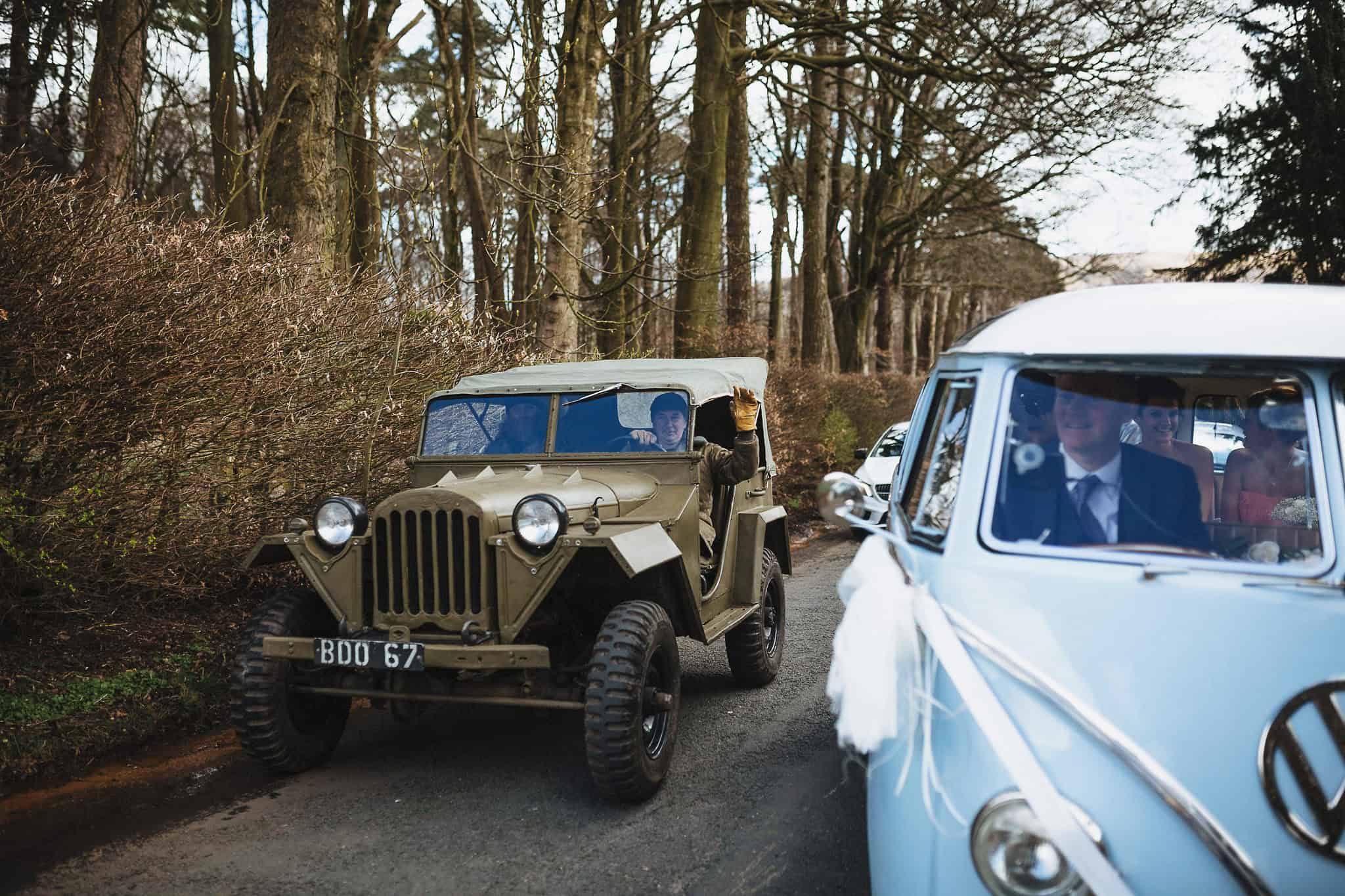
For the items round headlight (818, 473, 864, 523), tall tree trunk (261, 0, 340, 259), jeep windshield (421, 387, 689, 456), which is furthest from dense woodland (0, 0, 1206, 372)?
round headlight (818, 473, 864, 523)

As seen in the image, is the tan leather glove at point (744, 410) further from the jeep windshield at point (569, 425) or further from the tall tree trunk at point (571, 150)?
the tall tree trunk at point (571, 150)

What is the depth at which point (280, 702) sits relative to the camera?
4.71 metres

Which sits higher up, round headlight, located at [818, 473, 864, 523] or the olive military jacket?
round headlight, located at [818, 473, 864, 523]

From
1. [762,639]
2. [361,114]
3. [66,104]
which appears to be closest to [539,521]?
[762,639]

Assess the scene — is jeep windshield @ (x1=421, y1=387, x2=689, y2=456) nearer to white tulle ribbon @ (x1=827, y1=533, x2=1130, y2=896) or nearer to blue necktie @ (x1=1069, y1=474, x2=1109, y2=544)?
white tulle ribbon @ (x1=827, y1=533, x2=1130, y2=896)

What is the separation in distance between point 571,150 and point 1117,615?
31.6ft

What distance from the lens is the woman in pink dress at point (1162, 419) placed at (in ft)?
9.86

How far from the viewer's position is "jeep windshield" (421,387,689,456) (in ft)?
19.0

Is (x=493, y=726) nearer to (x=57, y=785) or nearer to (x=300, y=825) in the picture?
(x=300, y=825)

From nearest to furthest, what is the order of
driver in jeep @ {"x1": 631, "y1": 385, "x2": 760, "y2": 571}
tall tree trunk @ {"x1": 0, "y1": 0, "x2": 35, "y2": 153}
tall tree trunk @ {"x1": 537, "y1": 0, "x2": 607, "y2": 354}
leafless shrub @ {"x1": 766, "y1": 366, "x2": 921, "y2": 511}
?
driver in jeep @ {"x1": 631, "y1": 385, "x2": 760, "y2": 571}
tall tree trunk @ {"x1": 537, "y1": 0, "x2": 607, "y2": 354}
tall tree trunk @ {"x1": 0, "y1": 0, "x2": 35, "y2": 153}
leafless shrub @ {"x1": 766, "y1": 366, "x2": 921, "y2": 511}

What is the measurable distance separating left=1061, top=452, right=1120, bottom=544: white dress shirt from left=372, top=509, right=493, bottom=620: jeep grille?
258 cm

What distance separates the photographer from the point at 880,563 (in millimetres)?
3123

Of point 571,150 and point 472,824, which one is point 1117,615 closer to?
point 472,824

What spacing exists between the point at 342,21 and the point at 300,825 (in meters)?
13.9
